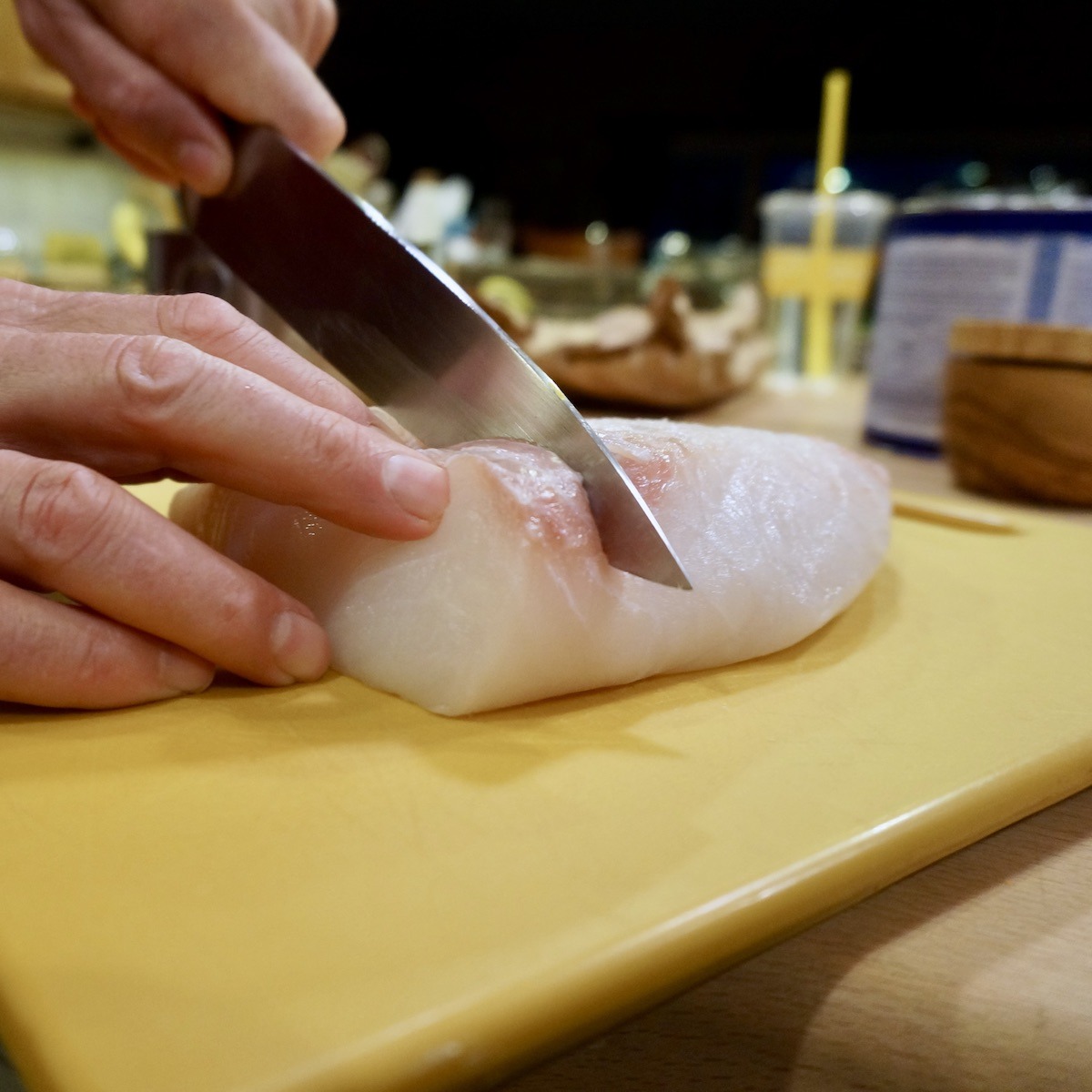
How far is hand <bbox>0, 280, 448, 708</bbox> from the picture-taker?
700 millimetres

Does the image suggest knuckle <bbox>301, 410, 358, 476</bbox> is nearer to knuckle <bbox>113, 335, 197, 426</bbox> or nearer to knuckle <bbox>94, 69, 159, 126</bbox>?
knuckle <bbox>113, 335, 197, 426</bbox>

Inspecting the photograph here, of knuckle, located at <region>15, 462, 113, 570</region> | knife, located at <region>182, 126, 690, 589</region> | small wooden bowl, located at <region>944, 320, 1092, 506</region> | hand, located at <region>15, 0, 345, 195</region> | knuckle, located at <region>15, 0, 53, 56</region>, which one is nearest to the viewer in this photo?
A: knuckle, located at <region>15, 462, 113, 570</region>

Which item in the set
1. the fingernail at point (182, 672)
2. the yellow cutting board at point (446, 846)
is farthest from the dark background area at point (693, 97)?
the fingernail at point (182, 672)

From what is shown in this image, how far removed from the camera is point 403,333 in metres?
0.97

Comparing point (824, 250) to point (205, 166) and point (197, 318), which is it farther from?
point (197, 318)

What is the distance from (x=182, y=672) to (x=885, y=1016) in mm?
579

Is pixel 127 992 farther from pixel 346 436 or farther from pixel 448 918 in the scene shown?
pixel 346 436

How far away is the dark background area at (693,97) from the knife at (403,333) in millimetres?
6716

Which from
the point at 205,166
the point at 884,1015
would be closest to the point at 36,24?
the point at 205,166

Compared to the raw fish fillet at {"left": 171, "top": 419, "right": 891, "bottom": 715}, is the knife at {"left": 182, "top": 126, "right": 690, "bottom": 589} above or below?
above

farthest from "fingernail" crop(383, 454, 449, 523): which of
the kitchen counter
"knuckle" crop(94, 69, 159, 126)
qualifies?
"knuckle" crop(94, 69, 159, 126)

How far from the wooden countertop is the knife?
310 mm

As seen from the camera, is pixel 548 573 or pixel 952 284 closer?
pixel 548 573

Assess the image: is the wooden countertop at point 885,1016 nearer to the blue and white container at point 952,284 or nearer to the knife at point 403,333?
the knife at point 403,333
